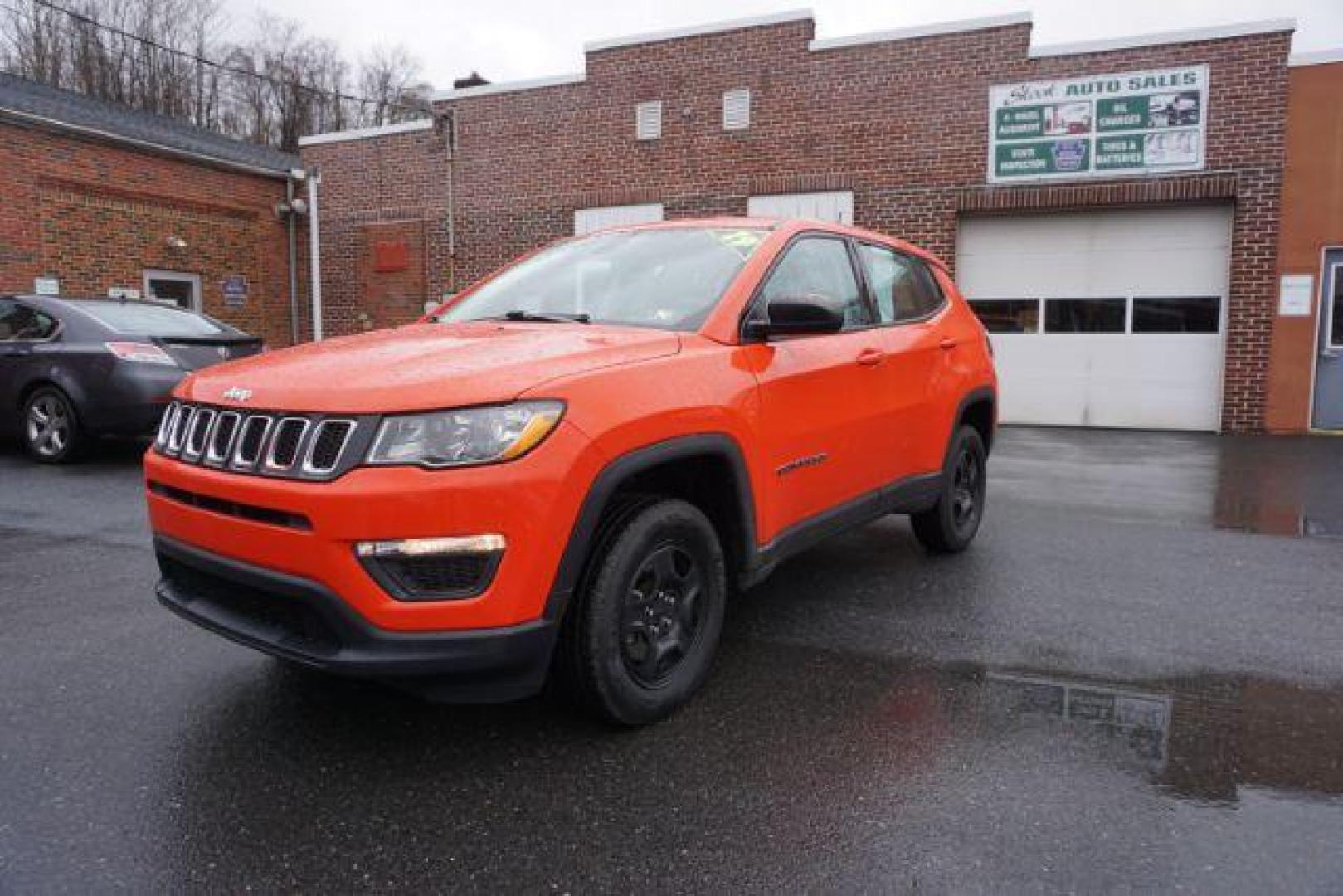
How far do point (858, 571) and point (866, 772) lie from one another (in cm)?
229

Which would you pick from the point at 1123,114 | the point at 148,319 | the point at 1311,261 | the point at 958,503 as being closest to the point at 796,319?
the point at 958,503

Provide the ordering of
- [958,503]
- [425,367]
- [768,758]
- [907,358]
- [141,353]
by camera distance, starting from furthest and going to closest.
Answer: [141,353], [958,503], [907,358], [768,758], [425,367]

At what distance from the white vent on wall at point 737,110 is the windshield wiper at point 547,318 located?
36.5 ft

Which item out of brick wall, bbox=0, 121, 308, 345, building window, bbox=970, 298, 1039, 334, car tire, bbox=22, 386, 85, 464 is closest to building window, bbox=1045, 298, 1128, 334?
building window, bbox=970, 298, 1039, 334

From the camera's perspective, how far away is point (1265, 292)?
37.8 feet

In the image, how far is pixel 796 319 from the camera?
3.17m

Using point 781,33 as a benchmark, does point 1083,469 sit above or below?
below

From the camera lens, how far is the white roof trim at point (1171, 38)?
37.0 feet

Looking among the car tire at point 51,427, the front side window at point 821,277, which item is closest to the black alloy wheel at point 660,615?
the front side window at point 821,277

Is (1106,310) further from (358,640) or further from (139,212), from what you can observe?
(139,212)

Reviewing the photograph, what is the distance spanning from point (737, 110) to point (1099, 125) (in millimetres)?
4957

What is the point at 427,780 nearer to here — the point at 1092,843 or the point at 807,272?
the point at 1092,843

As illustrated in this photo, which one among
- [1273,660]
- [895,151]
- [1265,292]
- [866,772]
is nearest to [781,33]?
[895,151]

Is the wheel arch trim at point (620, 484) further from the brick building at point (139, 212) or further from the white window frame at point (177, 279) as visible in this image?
the white window frame at point (177, 279)
